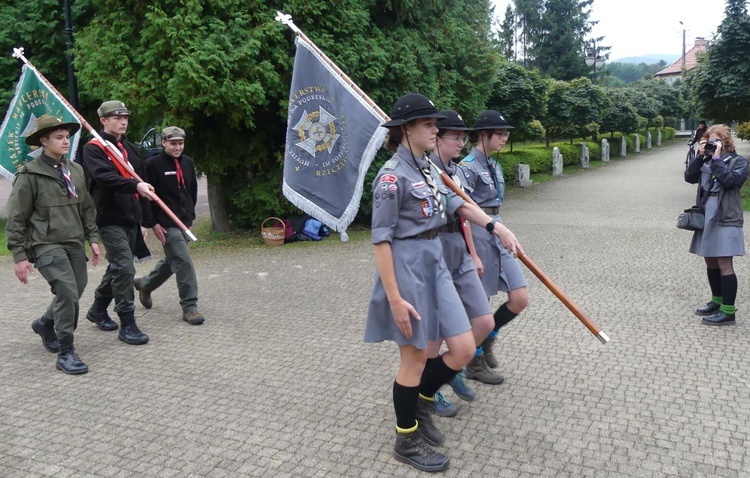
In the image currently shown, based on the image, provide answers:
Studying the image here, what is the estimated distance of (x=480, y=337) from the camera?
4.06 m

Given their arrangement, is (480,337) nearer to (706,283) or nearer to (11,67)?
(706,283)

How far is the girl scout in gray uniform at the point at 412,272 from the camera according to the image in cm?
355

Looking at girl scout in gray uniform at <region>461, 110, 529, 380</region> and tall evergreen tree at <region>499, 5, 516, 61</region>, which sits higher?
tall evergreen tree at <region>499, 5, 516, 61</region>

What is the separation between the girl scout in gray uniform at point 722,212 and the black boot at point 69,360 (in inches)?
215

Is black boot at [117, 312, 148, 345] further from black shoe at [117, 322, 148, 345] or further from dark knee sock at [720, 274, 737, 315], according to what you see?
dark knee sock at [720, 274, 737, 315]

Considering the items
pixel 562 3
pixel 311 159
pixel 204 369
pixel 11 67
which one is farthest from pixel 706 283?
pixel 562 3

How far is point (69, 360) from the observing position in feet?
18.0

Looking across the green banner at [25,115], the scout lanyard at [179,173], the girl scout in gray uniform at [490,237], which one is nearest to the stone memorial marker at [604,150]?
the green banner at [25,115]

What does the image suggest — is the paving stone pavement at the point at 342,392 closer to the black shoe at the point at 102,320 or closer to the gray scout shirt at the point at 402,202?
the black shoe at the point at 102,320

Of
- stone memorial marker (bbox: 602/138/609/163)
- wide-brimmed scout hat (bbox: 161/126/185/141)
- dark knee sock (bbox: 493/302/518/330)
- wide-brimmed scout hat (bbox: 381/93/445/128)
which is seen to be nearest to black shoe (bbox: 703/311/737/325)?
dark knee sock (bbox: 493/302/518/330)

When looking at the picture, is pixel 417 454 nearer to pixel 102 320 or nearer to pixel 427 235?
pixel 427 235

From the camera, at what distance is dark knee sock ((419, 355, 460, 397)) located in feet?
12.9

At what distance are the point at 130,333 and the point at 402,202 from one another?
3.63m

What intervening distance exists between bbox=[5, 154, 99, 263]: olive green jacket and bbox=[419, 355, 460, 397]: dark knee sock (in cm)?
319
